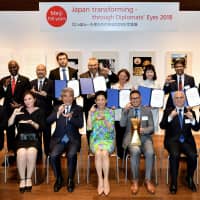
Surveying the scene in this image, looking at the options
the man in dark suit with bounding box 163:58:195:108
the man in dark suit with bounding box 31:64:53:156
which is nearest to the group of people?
the man in dark suit with bounding box 31:64:53:156

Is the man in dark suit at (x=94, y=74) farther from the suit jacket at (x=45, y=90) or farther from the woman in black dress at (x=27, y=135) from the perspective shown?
the woman in black dress at (x=27, y=135)

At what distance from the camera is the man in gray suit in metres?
4.73

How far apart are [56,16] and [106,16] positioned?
2.95 ft

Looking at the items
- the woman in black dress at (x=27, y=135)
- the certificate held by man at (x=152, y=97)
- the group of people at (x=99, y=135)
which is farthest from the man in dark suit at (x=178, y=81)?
the woman in black dress at (x=27, y=135)

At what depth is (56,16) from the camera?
644cm

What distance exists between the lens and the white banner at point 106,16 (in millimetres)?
6395

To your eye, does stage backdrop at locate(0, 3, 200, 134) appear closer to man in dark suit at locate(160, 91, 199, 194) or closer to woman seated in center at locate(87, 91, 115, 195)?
woman seated in center at locate(87, 91, 115, 195)

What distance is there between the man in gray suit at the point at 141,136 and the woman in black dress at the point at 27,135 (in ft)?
3.80

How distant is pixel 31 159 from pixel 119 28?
3.11m

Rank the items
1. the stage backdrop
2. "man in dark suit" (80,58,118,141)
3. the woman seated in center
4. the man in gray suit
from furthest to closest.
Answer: the stage backdrop, "man in dark suit" (80,58,118,141), the woman seated in center, the man in gray suit

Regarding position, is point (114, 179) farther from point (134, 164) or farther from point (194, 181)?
point (194, 181)

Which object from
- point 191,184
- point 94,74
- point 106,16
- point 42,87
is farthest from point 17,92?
point 191,184

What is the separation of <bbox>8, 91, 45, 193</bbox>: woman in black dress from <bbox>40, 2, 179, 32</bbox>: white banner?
2.03 metres

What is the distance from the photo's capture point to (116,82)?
18.6 feet
